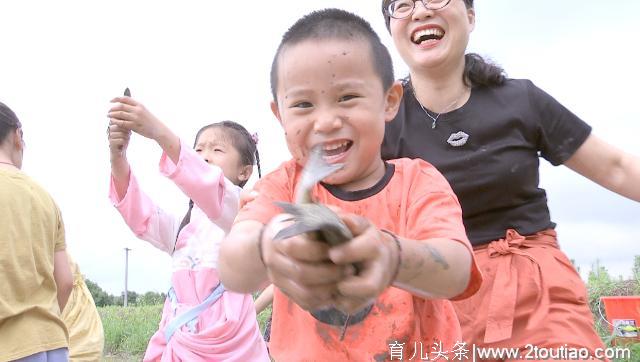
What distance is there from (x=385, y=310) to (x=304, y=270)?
655mm

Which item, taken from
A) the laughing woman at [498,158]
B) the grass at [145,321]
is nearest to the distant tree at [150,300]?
the grass at [145,321]

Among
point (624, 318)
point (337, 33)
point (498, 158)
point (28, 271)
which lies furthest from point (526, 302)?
point (624, 318)

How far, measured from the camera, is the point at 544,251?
230 centimetres

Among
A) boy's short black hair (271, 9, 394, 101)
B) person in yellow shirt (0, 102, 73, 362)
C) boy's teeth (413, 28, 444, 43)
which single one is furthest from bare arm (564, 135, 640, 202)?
person in yellow shirt (0, 102, 73, 362)

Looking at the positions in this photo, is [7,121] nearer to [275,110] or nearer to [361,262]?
[275,110]

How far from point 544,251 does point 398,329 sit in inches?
32.7

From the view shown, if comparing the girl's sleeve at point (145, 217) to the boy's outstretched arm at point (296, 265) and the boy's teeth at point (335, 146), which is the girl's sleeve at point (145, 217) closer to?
the boy's teeth at point (335, 146)

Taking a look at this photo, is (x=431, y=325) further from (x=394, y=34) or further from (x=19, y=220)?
(x=19, y=220)

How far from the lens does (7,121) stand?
3.62 metres

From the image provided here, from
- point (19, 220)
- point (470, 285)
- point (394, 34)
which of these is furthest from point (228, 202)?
point (470, 285)

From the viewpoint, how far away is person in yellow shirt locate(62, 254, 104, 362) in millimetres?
4438

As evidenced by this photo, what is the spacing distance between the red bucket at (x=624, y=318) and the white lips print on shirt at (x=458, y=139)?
131 inches

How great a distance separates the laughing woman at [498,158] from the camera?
2197 mm

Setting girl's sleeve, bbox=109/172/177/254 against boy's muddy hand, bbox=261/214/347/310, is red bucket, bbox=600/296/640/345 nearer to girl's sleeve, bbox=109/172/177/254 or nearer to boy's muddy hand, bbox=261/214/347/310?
girl's sleeve, bbox=109/172/177/254
